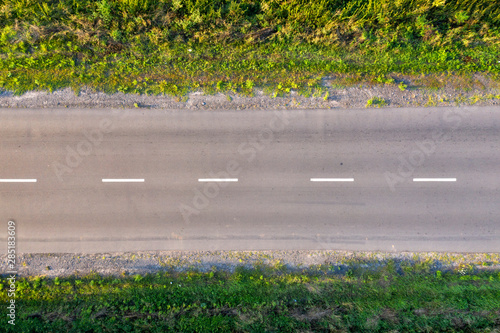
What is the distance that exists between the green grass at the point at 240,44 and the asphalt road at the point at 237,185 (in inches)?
60.1

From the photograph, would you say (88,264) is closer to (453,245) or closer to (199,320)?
(199,320)

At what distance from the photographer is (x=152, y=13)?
31.3 feet

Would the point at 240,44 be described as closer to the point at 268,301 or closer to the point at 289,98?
the point at 289,98

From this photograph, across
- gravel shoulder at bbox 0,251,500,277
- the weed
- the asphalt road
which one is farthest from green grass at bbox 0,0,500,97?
gravel shoulder at bbox 0,251,500,277

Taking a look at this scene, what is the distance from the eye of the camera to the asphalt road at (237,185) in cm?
942

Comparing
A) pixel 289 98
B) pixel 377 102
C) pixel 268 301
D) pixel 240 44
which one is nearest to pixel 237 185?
pixel 289 98

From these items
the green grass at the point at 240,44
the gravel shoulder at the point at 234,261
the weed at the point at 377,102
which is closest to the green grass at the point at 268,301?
the gravel shoulder at the point at 234,261

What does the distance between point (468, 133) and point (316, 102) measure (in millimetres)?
5387

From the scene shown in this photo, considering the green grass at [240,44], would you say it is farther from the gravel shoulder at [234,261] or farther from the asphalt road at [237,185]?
the gravel shoulder at [234,261]

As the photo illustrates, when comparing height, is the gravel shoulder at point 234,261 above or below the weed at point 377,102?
below

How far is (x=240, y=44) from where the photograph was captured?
970cm

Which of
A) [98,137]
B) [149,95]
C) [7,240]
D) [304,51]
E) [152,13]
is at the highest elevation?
[152,13]

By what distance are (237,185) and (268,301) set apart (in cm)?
393

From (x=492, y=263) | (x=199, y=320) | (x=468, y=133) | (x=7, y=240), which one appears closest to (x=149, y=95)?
(x=7, y=240)
